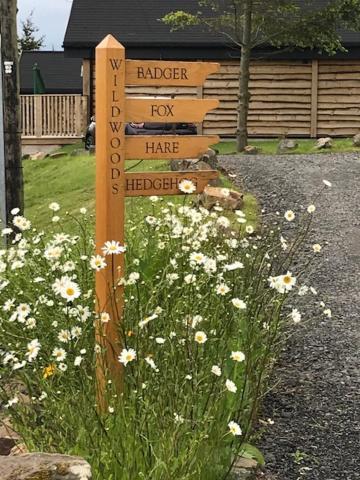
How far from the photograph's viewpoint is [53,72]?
129 ft

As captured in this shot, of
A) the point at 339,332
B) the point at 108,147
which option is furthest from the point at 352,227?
the point at 108,147

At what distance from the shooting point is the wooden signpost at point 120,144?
3.91 meters

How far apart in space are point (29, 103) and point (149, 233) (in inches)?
727

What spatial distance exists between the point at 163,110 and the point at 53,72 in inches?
1442

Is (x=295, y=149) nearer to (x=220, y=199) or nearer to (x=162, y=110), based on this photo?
(x=220, y=199)

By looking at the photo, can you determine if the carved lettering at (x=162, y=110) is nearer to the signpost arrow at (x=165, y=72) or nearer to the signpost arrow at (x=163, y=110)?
the signpost arrow at (x=163, y=110)

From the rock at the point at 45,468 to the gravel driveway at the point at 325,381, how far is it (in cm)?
147

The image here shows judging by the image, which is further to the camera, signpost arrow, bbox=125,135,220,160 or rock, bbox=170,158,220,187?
rock, bbox=170,158,220,187

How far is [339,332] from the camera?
5.92 m

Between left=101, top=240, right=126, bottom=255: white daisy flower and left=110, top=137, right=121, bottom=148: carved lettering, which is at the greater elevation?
left=110, top=137, right=121, bottom=148: carved lettering

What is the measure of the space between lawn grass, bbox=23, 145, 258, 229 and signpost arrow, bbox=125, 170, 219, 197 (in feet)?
14.4

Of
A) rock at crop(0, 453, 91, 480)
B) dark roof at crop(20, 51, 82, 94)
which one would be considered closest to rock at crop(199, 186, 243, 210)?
rock at crop(0, 453, 91, 480)

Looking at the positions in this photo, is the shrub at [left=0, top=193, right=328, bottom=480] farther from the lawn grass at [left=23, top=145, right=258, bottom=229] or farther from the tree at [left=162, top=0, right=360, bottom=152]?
the tree at [left=162, top=0, right=360, bottom=152]

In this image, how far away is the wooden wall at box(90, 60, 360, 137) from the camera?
75.1ft
